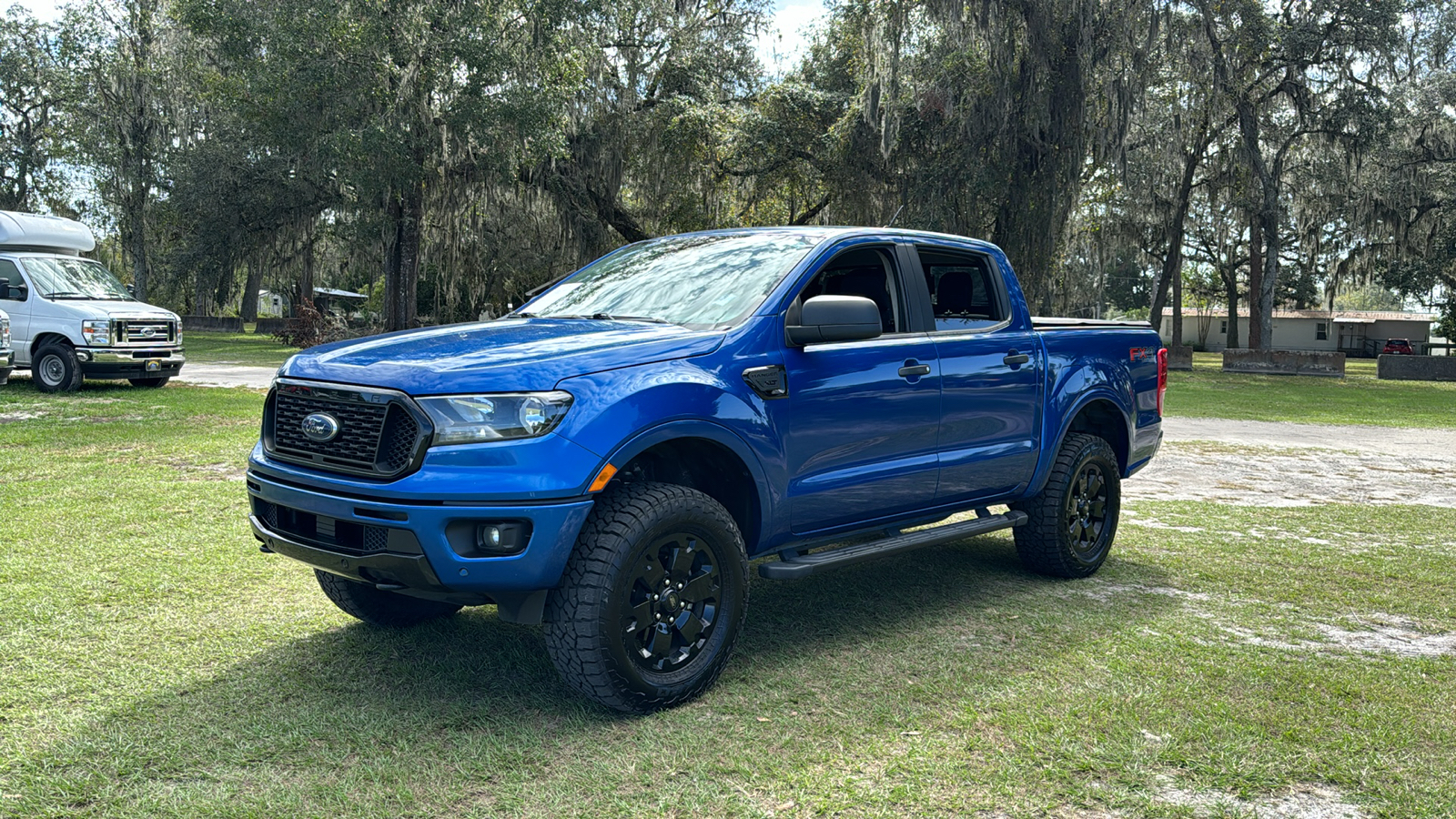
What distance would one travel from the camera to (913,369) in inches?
203

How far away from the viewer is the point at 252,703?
4.07 m

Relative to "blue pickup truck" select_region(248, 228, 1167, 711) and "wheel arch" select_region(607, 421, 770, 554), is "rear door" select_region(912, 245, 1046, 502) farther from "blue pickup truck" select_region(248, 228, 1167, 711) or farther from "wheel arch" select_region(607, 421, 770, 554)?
"wheel arch" select_region(607, 421, 770, 554)

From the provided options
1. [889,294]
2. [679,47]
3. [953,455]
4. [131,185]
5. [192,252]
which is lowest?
[953,455]

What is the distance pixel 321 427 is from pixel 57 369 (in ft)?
51.5

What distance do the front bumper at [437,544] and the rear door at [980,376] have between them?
2264 millimetres

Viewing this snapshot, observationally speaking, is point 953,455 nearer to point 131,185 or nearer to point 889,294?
point 889,294

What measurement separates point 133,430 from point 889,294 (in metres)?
10.1

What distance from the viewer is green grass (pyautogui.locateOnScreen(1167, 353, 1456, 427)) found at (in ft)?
61.1

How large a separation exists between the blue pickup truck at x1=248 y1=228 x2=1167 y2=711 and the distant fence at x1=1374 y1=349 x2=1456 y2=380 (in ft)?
104

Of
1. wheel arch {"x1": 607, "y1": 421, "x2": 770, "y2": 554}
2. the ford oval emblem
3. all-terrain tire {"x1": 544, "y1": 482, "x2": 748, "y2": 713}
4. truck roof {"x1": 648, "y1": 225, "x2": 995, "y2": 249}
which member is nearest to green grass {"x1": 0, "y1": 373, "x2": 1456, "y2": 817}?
all-terrain tire {"x1": 544, "y1": 482, "x2": 748, "y2": 713}

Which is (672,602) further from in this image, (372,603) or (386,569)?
(372,603)

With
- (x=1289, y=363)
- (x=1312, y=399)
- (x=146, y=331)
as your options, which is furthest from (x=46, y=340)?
(x=1289, y=363)

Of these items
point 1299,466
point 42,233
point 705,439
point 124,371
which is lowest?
point 1299,466

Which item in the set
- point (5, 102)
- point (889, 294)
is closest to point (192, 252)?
point (5, 102)
